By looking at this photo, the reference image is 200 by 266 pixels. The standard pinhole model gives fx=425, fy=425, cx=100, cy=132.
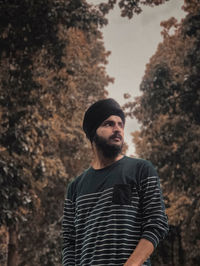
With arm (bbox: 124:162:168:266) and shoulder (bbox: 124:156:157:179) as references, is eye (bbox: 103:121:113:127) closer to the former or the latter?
shoulder (bbox: 124:156:157:179)

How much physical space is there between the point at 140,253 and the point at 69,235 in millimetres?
736

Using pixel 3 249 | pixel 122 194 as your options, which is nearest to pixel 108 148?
pixel 122 194

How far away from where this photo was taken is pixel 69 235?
3137 mm

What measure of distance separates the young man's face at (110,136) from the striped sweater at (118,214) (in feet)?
0.32

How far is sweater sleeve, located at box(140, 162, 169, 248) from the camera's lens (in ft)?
8.71

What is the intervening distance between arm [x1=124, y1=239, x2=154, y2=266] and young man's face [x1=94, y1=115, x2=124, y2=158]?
687mm

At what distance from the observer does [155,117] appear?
18734 mm

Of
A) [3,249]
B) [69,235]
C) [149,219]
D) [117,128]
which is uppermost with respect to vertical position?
[117,128]

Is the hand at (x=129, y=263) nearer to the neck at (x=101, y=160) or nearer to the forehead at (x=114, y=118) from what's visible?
the neck at (x=101, y=160)

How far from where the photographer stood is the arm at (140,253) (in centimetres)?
255

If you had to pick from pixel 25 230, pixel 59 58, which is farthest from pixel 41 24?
pixel 25 230

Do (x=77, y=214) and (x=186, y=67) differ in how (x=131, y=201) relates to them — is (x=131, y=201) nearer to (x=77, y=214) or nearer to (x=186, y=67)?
(x=77, y=214)

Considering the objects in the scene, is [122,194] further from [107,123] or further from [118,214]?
[107,123]

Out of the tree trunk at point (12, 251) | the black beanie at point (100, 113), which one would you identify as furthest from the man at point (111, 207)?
the tree trunk at point (12, 251)
